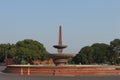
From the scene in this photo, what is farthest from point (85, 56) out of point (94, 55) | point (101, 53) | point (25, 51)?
point (25, 51)

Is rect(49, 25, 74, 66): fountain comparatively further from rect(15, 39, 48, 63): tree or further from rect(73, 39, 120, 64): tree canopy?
rect(73, 39, 120, 64): tree canopy

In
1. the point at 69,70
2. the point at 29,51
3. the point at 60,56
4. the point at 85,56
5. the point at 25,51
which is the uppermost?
the point at 29,51

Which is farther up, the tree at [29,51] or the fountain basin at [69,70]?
the tree at [29,51]

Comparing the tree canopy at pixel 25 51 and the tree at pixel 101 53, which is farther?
the tree at pixel 101 53

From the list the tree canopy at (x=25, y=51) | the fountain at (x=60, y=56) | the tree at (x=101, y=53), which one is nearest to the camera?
the fountain at (x=60, y=56)

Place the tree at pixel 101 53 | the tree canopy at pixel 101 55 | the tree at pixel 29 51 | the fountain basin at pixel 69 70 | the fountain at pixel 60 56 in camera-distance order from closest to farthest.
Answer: the fountain basin at pixel 69 70
the fountain at pixel 60 56
the tree at pixel 29 51
the tree canopy at pixel 101 55
the tree at pixel 101 53

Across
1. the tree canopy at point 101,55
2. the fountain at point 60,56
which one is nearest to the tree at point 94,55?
the tree canopy at point 101,55

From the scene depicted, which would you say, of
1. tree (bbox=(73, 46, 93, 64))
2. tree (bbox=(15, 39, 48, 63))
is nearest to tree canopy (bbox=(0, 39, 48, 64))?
tree (bbox=(15, 39, 48, 63))

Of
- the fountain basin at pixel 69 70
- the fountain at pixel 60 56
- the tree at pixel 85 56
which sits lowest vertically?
the fountain basin at pixel 69 70

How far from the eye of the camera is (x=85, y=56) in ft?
309

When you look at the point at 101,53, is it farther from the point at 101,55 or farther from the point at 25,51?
the point at 25,51

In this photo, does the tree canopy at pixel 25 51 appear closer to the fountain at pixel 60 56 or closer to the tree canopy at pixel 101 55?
the tree canopy at pixel 101 55

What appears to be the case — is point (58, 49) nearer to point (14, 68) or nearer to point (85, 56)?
point (14, 68)

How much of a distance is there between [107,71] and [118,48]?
6545 cm
